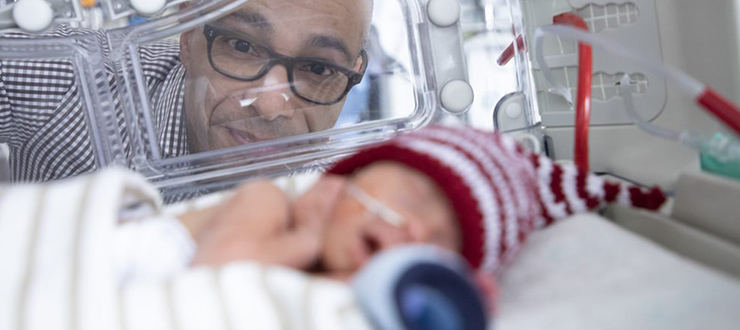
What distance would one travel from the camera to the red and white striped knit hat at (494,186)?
67 cm

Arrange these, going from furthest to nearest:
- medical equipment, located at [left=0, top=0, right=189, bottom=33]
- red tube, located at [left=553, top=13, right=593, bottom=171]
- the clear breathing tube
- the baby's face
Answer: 1. medical equipment, located at [left=0, top=0, right=189, bottom=33]
2. red tube, located at [left=553, top=13, right=593, bottom=171]
3. the clear breathing tube
4. the baby's face

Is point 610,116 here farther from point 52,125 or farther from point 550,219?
point 52,125

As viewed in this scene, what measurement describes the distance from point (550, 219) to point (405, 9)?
66 cm

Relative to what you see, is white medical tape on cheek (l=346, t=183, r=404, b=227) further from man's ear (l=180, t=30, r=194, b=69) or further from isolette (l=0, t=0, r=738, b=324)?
man's ear (l=180, t=30, r=194, b=69)

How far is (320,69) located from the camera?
4.42 ft

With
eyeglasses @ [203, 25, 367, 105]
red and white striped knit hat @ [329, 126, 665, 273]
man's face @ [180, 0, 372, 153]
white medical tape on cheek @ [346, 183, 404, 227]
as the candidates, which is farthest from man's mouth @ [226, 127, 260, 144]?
white medical tape on cheek @ [346, 183, 404, 227]

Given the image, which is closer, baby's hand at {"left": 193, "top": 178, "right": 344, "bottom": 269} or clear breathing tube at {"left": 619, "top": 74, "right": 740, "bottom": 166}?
baby's hand at {"left": 193, "top": 178, "right": 344, "bottom": 269}

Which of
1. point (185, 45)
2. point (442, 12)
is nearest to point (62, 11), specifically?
point (185, 45)

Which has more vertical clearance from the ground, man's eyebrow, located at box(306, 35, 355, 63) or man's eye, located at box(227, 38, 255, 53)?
man's eye, located at box(227, 38, 255, 53)

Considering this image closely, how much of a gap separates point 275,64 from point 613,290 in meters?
0.87

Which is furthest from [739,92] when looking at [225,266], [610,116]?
[225,266]

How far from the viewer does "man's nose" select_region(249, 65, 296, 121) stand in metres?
1.33

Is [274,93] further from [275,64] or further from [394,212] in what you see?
[394,212]

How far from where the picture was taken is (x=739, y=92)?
0.87 meters
